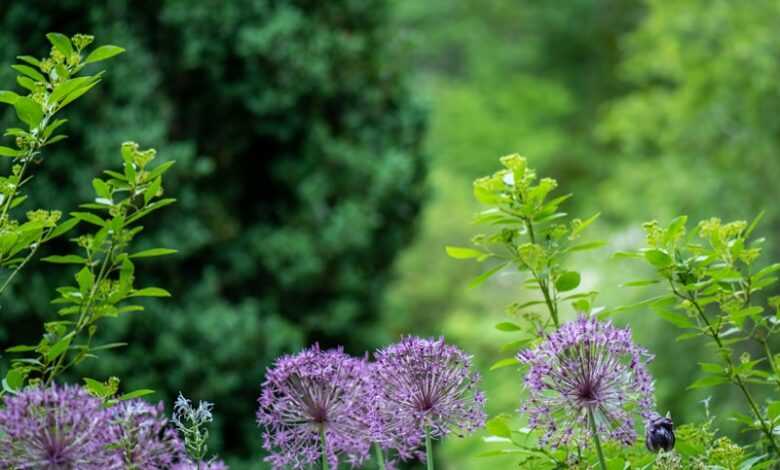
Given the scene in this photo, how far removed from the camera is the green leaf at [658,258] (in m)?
1.40

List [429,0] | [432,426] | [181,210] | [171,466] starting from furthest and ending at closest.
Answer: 1. [429,0]
2. [181,210]
3. [432,426]
4. [171,466]

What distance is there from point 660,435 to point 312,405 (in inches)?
17.1

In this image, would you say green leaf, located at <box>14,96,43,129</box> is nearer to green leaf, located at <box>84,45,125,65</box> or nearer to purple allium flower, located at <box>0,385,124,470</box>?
green leaf, located at <box>84,45,125,65</box>

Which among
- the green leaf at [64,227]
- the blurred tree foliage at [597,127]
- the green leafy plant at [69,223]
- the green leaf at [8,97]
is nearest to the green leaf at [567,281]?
the green leafy plant at [69,223]

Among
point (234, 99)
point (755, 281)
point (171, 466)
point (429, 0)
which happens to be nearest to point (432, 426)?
point (171, 466)

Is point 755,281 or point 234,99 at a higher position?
point 234,99

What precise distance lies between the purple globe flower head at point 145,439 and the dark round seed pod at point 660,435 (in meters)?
0.57

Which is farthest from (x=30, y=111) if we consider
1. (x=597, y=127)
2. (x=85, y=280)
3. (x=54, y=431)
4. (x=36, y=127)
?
(x=597, y=127)

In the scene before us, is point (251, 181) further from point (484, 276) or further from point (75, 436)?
point (75, 436)

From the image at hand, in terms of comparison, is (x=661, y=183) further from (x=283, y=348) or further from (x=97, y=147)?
(x=97, y=147)

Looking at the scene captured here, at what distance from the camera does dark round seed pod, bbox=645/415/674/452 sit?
1234mm

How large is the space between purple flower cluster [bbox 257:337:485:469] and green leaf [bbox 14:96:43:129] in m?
0.49

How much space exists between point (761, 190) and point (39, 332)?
8.54 m

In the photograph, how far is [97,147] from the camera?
6059 mm
